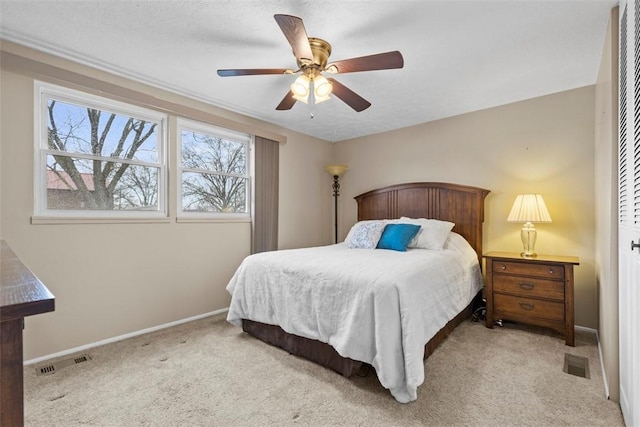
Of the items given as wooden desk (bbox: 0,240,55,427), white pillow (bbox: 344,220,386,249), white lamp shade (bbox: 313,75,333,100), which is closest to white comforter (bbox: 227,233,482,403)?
white pillow (bbox: 344,220,386,249)

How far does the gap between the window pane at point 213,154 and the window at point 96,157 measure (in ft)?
0.92

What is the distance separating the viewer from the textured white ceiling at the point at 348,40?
1.86m

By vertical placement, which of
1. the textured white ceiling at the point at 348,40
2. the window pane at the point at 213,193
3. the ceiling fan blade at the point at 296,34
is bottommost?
the window pane at the point at 213,193

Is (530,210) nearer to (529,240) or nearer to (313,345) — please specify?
(529,240)

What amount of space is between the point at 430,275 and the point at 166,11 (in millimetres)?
2523

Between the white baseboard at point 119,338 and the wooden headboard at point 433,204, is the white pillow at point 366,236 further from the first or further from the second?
the white baseboard at point 119,338

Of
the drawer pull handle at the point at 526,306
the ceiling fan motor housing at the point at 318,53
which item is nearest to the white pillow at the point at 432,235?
the drawer pull handle at the point at 526,306

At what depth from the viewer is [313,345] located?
2.24 metres

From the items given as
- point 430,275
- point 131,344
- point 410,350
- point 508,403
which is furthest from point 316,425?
point 131,344

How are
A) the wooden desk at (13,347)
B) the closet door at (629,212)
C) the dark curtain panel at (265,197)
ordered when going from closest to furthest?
the wooden desk at (13,347), the closet door at (629,212), the dark curtain panel at (265,197)

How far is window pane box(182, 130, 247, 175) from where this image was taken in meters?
3.31

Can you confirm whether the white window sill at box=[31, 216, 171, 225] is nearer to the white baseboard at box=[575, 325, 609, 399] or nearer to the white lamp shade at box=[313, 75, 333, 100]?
the white lamp shade at box=[313, 75, 333, 100]

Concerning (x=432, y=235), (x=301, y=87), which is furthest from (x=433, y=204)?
(x=301, y=87)

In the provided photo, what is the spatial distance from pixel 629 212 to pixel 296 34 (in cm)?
193
